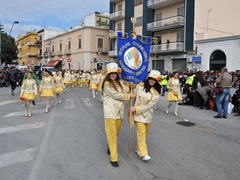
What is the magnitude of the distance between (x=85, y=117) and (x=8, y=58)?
4126cm

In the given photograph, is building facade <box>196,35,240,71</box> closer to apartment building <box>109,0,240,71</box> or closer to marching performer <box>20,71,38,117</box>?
apartment building <box>109,0,240,71</box>

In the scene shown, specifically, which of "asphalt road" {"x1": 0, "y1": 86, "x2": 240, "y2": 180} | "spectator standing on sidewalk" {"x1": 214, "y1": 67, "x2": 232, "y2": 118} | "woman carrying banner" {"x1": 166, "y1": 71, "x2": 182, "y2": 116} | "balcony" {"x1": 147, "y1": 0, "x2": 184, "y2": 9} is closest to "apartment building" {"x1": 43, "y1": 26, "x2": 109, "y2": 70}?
"balcony" {"x1": 147, "y1": 0, "x2": 184, "y2": 9}

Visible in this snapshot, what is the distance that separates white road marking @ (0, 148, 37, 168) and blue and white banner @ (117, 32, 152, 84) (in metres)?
2.57

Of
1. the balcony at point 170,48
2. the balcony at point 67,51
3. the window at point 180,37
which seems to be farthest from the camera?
Result: the balcony at point 67,51

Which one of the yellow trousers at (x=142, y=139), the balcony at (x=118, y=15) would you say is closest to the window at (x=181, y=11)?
the balcony at (x=118, y=15)

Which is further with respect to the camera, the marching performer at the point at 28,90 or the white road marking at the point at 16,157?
the marching performer at the point at 28,90

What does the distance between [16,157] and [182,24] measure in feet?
86.2

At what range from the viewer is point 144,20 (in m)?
32.9

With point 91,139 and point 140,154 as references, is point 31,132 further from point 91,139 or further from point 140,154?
point 140,154

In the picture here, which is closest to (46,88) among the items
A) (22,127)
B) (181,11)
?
(22,127)

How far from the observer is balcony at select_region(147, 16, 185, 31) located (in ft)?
90.1

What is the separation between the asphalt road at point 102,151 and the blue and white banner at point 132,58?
169cm

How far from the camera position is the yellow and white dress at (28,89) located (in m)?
8.45

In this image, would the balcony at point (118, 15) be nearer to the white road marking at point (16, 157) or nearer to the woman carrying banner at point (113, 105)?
the woman carrying banner at point (113, 105)
